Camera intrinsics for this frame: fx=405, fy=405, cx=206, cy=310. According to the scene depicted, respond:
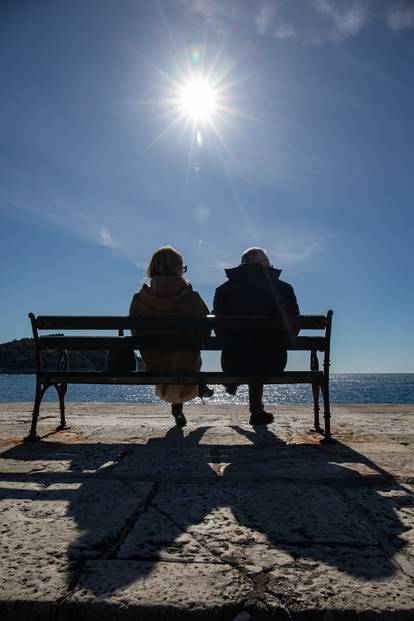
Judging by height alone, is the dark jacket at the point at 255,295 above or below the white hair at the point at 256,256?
below

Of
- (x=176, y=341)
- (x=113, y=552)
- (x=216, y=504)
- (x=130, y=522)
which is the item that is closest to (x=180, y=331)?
(x=176, y=341)

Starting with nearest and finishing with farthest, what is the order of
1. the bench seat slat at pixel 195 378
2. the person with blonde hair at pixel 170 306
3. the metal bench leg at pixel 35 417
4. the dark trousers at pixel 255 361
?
the bench seat slat at pixel 195 378 < the metal bench leg at pixel 35 417 < the dark trousers at pixel 255 361 < the person with blonde hair at pixel 170 306

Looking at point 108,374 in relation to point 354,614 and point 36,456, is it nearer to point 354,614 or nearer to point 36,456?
point 36,456

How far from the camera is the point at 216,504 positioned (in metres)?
1.78

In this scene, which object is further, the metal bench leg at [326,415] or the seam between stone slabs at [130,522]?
the metal bench leg at [326,415]

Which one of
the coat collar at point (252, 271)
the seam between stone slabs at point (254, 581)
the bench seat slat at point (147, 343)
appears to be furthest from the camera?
the coat collar at point (252, 271)

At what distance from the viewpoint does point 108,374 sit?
3.42 metres

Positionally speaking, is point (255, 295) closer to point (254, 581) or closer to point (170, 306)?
point (170, 306)

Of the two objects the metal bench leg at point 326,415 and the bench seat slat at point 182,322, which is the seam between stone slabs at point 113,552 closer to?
the bench seat slat at point 182,322

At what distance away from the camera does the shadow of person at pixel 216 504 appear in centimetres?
133

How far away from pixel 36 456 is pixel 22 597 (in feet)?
6.27

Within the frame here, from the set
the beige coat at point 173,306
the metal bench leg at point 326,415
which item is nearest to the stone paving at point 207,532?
the metal bench leg at point 326,415

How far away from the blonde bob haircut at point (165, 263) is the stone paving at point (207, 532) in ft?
6.08

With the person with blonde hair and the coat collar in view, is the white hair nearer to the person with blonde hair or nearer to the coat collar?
the coat collar
